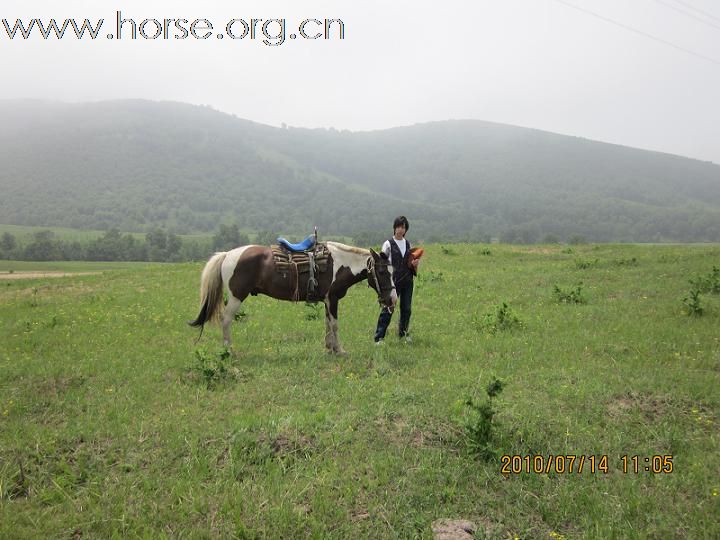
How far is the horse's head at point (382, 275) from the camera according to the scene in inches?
337

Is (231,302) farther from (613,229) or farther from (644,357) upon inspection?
(613,229)

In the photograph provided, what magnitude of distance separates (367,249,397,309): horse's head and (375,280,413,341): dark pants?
11.0 inches

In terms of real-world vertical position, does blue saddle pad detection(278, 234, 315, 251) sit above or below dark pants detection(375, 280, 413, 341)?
above

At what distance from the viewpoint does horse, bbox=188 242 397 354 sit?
8633 mm

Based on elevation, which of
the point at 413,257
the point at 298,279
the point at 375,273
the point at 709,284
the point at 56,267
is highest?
the point at 413,257

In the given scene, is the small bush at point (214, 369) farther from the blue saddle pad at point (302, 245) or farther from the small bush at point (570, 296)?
the small bush at point (570, 296)

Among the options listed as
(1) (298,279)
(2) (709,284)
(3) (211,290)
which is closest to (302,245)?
(1) (298,279)

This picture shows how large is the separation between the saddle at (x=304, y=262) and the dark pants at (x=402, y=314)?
142 cm

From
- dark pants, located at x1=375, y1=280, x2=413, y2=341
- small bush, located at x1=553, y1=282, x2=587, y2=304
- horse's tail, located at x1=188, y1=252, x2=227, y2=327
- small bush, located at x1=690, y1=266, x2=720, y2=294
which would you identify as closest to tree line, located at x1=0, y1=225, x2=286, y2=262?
small bush, located at x1=553, y1=282, x2=587, y2=304

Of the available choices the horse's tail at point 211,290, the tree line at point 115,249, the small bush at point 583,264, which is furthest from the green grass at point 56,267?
the small bush at point 583,264

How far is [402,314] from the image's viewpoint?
30.9ft

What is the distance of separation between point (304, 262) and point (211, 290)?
6.84ft

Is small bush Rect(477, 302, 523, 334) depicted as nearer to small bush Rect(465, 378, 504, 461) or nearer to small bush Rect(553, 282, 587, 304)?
small bush Rect(553, 282, 587, 304)
